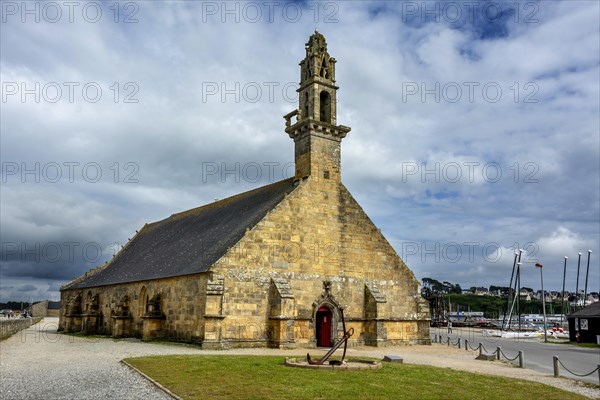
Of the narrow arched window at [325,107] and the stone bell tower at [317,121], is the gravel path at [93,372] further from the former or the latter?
the narrow arched window at [325,107]

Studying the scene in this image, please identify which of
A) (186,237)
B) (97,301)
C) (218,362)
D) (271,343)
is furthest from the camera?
(97,301)

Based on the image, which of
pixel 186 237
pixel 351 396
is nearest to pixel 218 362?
pixel 351 396

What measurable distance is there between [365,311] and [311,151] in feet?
32.4

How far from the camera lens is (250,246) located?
2706 cm

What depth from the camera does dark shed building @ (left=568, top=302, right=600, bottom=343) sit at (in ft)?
142

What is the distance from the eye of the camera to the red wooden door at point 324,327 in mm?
29000

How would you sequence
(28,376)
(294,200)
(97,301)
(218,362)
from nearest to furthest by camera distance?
(28,376) → (218,362) → (294,200) → (97,301)

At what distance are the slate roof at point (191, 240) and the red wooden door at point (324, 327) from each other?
632cm

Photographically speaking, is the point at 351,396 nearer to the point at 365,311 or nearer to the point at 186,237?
the point at 365,311

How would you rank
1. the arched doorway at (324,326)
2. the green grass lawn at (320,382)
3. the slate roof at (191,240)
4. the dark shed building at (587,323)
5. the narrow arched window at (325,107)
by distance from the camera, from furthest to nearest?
1. the dark shed building at (587,323)
2. the narrow arched window at (325,107)
3. the slate roof at (191,240)
4. the arched doorway at (324,326)
5. the green grass lawn at (320,382)

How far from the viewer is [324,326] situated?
95.9ft

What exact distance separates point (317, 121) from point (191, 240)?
458 inches

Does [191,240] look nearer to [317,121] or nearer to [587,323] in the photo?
[317,121]

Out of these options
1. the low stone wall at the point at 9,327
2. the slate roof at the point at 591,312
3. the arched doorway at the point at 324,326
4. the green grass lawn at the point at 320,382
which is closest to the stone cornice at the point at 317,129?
the arched doorway at the point at 324,326
